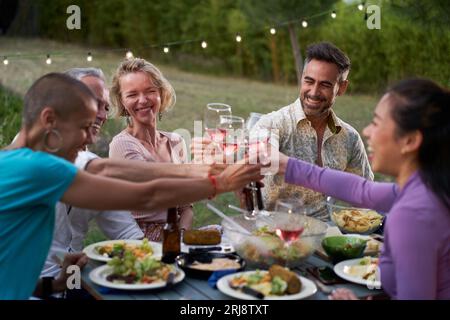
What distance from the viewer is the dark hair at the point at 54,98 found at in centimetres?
232

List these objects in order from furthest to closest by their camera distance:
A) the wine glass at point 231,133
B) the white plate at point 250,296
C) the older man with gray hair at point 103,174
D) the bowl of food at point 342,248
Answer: the older man with gray hair at point 103,174 → the wine glass at point 231,133 → the bowl of food at point 342,248 → the white plate at point 250,296

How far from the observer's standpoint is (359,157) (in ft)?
13.1

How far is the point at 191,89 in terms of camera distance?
987 cm

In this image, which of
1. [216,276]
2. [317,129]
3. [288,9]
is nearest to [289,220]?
[216,276]

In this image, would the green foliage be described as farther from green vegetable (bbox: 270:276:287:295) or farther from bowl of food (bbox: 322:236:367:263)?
green vegetable (bbox: 270:276:287:295)

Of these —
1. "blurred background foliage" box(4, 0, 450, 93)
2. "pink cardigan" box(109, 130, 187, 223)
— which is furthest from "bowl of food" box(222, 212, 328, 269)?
"blurred background foliage" box(4, 0, 450, 93)

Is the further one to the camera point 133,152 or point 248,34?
point 248,34

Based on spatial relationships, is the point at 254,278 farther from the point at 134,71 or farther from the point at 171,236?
the point at 134,71

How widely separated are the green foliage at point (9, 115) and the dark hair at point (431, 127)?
4.82m

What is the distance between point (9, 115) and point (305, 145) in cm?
434

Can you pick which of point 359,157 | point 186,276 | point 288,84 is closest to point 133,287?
point 186,276

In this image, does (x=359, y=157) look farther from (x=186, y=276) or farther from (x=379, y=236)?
(x=186, y=276)

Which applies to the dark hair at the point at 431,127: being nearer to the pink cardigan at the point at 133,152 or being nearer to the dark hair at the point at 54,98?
the dark hair at the point at 54,98

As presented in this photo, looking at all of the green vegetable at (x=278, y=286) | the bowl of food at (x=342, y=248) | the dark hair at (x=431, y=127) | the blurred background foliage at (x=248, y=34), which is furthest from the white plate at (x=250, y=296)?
the blurred background foliage at (x=248, y=34)
